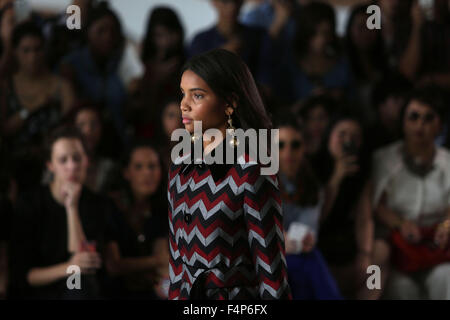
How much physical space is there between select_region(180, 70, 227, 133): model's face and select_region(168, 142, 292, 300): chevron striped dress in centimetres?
13

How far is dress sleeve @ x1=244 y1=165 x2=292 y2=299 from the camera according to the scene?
1.76 m

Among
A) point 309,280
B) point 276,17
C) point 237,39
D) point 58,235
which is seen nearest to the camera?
point 309,280

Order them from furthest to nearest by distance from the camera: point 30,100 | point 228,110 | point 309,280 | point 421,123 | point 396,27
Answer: point 396,27 → point 30,100 → point 421,123 → point 309,280 → point 228,110

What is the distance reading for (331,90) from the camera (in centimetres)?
464

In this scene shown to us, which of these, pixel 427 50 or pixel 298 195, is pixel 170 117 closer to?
pixel 298 195

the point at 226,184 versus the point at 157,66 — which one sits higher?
the point at 157,66

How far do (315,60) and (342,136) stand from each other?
66 centimetres

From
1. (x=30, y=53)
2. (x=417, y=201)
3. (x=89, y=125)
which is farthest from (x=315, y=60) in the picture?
(x=30, y=53)

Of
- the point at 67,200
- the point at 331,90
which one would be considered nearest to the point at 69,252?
the point at 67,200

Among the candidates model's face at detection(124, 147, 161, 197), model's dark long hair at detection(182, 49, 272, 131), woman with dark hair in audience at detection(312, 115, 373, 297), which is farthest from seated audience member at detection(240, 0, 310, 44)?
model's dark long hair at detection(182, 49, 272, 131)

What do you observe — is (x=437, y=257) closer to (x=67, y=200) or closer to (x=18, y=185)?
(x=67, y=200)

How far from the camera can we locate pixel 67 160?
3721mm

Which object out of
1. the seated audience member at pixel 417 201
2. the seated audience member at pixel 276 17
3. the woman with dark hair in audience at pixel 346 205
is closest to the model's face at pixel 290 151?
the woman with dark hair in audience at pixel 346 205

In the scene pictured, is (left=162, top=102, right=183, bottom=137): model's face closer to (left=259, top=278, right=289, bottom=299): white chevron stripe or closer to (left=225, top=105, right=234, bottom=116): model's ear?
(left=225, top=105, right=234, bottom=116): model's ear
